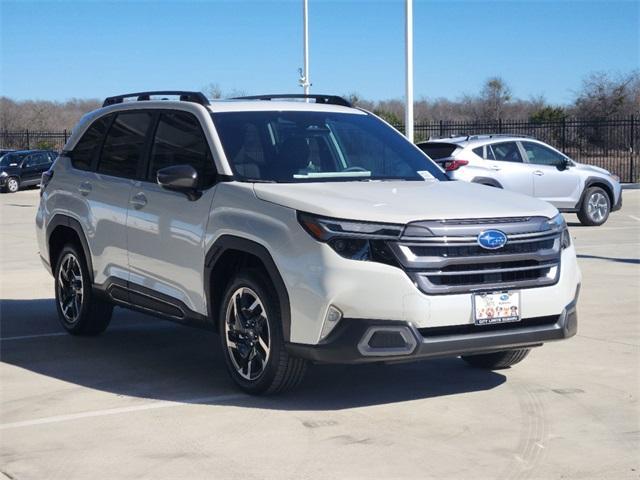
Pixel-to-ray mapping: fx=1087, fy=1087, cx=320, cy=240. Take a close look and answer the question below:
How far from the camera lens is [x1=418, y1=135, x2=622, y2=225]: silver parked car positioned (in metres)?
18.9

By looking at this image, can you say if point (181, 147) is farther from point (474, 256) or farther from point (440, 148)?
point (440, 148)

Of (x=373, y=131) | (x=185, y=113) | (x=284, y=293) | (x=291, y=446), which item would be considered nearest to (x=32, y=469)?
(x=291, y=446)

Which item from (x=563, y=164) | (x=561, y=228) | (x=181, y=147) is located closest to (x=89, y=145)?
(x=181, y=147)

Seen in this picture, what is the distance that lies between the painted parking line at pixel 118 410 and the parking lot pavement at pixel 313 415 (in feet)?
0.06

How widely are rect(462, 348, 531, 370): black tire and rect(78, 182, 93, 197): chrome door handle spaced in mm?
3291

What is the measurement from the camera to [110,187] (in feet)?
27.4

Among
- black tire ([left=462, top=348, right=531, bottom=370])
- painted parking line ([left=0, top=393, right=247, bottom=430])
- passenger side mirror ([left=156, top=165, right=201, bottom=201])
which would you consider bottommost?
painted parking line ([left=0, top=393, right=247, bottom=430])

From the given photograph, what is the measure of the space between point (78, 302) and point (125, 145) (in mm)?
1447

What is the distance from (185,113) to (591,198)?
44.8 feet

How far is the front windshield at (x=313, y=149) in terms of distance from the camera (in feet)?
23.9

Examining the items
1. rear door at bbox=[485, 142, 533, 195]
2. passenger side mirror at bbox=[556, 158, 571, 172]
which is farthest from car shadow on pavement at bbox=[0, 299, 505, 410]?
passenger side mirror at bbox=[556, 158, 571, 172]

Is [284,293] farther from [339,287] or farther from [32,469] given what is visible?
[32,469]

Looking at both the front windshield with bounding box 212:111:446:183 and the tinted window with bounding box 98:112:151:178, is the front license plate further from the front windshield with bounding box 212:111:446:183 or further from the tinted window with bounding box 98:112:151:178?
the tinted window with bounding box 98:112:151:178

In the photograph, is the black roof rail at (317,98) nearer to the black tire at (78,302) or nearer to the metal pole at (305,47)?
the black tire at (78,302)
